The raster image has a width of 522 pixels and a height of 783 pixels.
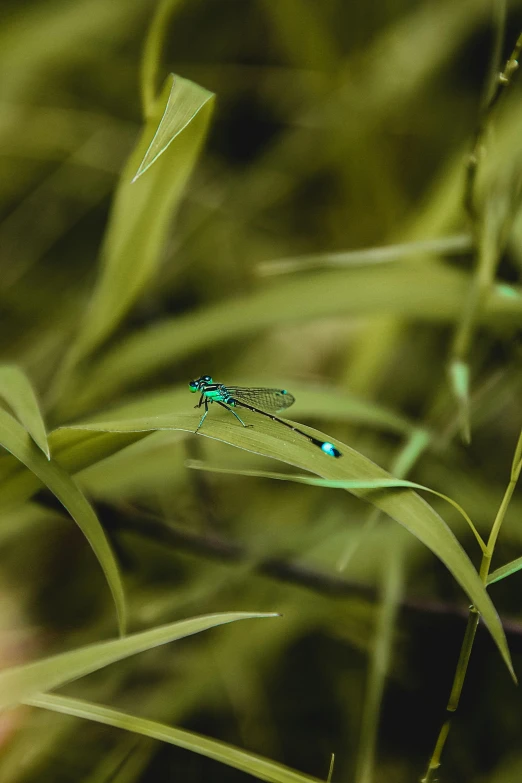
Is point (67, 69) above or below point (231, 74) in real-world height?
below

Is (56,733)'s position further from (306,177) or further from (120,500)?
(306,177)

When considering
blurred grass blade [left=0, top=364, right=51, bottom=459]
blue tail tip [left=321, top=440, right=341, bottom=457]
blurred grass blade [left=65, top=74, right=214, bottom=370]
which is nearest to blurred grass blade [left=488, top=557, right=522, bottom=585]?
blue tail tip [left=321, top=440, right=341, bottom=457]

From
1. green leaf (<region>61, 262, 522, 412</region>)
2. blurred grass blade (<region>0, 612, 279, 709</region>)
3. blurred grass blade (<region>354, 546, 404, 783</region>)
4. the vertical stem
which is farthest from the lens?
green leaf (<region>61, 262, 522, 412</region>)

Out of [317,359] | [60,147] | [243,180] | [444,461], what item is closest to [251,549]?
[444,461]

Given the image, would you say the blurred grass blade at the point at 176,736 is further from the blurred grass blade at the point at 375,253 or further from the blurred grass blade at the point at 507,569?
the blurred grass blade at the point at 375,253

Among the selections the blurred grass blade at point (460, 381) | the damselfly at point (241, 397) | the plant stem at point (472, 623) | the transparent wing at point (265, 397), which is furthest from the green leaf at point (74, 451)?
the blurred grass blade at point (460, 381)

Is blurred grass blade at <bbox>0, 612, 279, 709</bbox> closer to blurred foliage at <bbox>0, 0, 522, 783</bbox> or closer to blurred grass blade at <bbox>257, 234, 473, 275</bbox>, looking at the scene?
blurred foliage at <bbox>0, 0, 522, 783</bbox>

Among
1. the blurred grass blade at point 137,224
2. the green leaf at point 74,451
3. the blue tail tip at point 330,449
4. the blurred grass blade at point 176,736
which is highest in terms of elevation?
the blurred grass blade at point 137,224

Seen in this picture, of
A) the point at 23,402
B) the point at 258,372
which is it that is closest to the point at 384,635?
the point at 23,402
